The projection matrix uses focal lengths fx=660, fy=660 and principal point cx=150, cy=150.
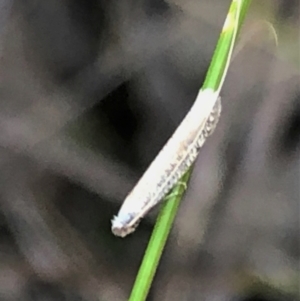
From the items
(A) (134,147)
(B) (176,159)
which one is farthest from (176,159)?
(A) (134,147)

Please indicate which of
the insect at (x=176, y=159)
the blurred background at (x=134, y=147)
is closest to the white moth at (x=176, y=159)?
the insect at (x=176, y=159)

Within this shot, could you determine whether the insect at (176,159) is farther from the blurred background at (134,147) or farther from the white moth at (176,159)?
the blurred background at (134,147)

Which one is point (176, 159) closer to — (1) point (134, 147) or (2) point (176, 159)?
(2) point (176, 159)

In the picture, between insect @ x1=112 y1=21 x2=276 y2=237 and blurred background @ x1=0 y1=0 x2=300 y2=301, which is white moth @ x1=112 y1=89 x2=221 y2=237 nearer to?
insect @ x1=112 y1=21 x2=276 y2=237

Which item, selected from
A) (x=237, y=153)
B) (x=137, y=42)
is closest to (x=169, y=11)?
(x=137, y=42)

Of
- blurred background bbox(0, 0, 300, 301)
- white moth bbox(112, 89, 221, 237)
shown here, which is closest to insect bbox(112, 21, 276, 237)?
white moth bbox(112, 89, 221, 237)

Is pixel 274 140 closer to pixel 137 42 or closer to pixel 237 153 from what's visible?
pixel 237 153
